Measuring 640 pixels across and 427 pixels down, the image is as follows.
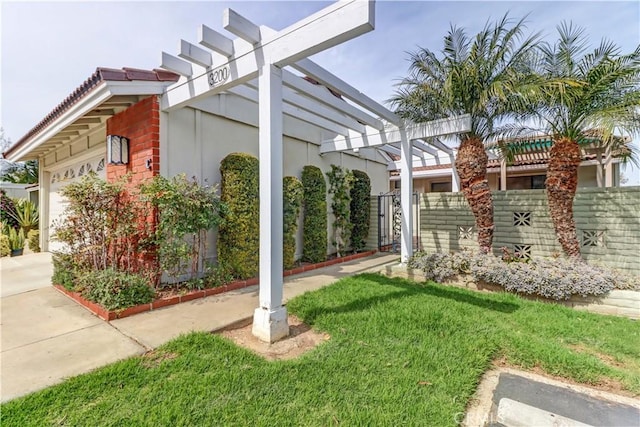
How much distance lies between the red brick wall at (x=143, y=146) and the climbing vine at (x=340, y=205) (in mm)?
5400

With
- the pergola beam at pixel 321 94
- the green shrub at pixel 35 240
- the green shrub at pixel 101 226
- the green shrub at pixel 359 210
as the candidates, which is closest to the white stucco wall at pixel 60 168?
the green shrub at pixel 35 240

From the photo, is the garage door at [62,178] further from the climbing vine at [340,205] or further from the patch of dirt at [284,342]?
the climbing vine at [340,205]

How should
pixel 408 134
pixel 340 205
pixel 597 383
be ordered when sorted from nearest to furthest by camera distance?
pixel 597 383, pixel 408 134, pixel 340 205

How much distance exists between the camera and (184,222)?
5156 millimetres

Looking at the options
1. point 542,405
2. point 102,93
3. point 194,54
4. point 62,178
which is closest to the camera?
point 542,405

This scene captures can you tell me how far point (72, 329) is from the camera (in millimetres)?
3951

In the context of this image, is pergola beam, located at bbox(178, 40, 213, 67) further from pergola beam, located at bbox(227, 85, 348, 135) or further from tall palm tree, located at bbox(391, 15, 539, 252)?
tall palm tree, located at bbox(391, 15, 539, 252)

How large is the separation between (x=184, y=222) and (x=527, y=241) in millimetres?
7955

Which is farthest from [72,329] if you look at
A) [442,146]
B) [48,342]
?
[442,146]

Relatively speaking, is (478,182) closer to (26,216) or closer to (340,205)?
(340,205)

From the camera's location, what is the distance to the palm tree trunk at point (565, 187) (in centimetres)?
595

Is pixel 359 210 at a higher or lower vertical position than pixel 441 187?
lower

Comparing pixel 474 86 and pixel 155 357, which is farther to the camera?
pixel 474 86

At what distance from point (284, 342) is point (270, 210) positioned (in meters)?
1.70
